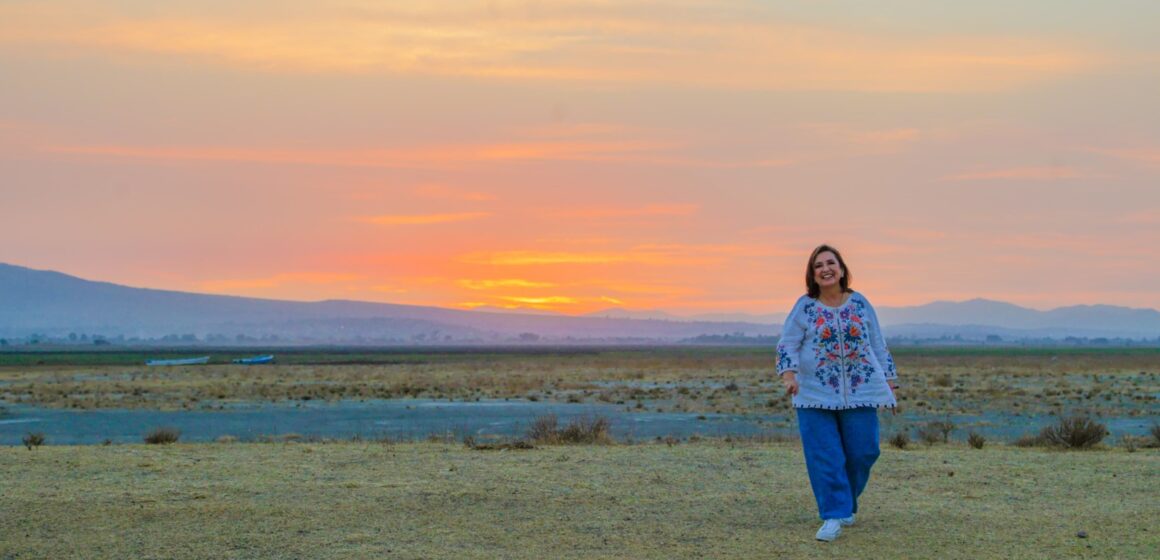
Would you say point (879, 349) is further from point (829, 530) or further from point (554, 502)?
point (554, 502)

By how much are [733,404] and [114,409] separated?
732 inches

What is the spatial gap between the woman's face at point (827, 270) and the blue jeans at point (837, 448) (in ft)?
2.96

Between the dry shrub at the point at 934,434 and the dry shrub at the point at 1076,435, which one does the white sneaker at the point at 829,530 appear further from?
the dry shrub at the point at 934,434

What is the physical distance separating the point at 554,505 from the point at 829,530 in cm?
263

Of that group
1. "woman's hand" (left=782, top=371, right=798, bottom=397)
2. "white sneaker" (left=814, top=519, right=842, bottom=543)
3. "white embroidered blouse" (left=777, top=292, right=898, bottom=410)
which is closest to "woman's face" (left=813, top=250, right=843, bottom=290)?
"white embroidered blouse" (left=777, top=292, right=898, bottom=410)

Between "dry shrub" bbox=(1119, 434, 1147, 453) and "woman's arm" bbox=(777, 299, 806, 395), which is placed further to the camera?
"dry shrub" bbox=(1119, 434, 1147, 453)

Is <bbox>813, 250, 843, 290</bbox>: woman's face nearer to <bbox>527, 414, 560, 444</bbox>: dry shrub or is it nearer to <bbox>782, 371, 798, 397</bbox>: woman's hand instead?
<bbox>782, 371, 798, 397</bbox>: woman's hand

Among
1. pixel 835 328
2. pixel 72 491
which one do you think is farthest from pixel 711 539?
pixel 72 491

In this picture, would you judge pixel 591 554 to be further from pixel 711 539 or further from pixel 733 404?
pixel 733 404

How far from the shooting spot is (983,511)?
34.1 ft

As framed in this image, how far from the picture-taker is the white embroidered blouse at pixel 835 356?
9.02 m

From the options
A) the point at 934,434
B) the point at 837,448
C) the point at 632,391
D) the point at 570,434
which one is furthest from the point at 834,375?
the point at 632,391

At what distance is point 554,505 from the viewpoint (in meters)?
10.7

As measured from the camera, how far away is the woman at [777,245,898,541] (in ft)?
29.6
